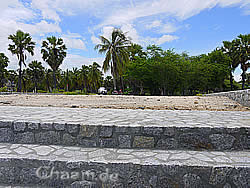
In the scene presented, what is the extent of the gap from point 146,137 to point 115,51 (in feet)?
72.7

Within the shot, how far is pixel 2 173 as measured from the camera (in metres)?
2.23

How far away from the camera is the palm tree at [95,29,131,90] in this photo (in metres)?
23.7

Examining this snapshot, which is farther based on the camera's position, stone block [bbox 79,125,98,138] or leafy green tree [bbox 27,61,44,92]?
leafy green tree [bbox 27,61,44,92]

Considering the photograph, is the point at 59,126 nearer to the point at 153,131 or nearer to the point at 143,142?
the point at 143,142

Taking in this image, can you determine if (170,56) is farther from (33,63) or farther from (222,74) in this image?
(33,63)

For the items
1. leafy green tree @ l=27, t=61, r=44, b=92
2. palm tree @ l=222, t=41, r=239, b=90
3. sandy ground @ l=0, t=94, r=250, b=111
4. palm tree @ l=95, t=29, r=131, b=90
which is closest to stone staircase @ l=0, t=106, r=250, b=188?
sandy ground @ l=0, t=94, r=250, b=111

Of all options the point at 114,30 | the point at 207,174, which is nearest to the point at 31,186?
the point at 207,174

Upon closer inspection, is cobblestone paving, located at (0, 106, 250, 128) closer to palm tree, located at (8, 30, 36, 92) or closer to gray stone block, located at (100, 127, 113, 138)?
gray stone block, located at (100, 127, 113, 138)

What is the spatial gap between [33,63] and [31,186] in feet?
168

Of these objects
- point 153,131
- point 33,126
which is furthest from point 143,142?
point 33,126

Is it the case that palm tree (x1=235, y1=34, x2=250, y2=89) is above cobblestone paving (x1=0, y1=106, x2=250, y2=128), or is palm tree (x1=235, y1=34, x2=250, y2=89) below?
above

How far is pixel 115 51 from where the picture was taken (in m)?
23.8

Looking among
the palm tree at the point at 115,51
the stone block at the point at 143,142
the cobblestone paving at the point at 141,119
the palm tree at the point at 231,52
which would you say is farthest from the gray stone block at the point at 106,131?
the palm tree at the point at 231,52

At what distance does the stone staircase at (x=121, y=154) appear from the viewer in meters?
1.97
